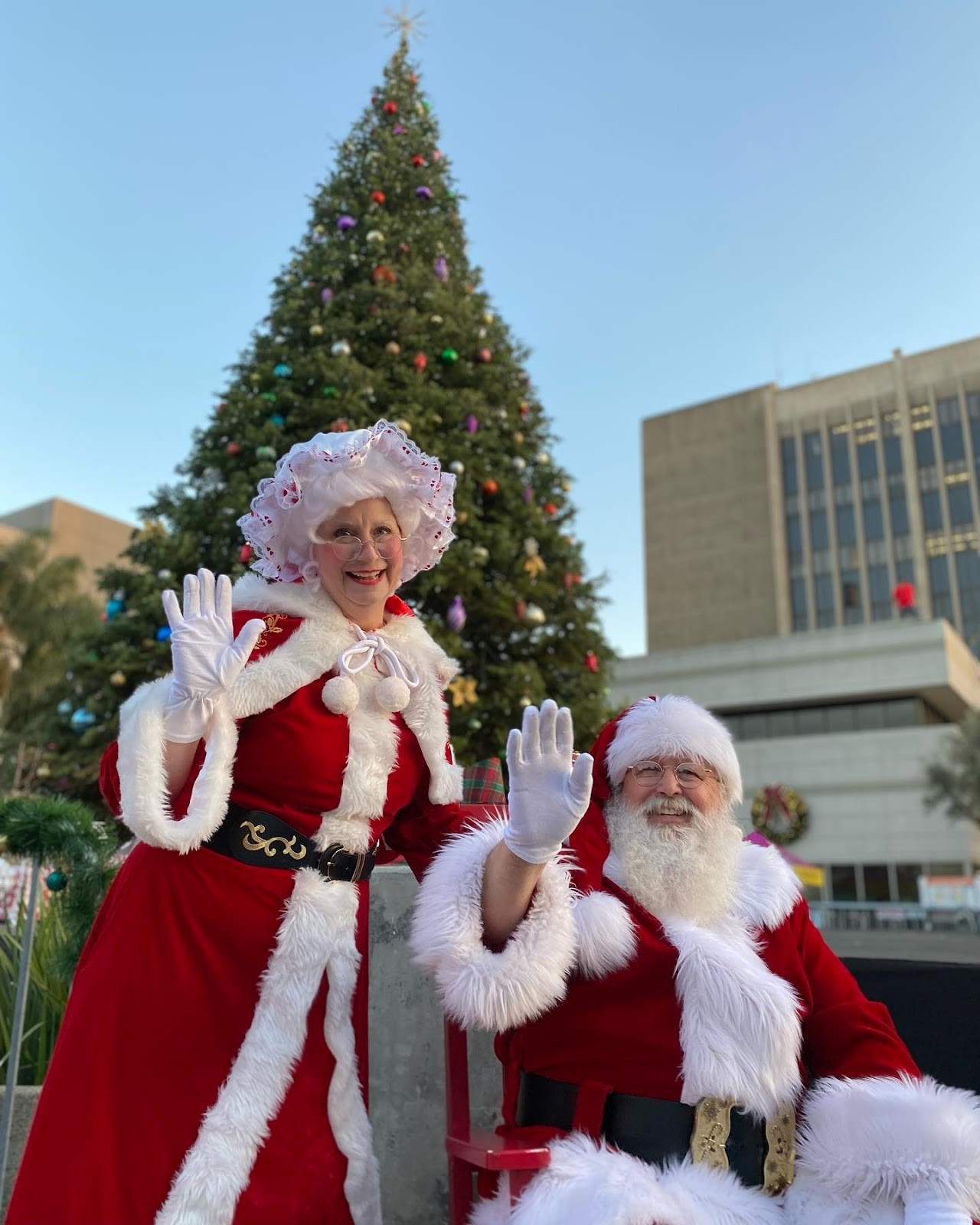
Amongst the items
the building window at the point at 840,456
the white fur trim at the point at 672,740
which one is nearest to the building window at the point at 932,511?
the building window at the point at 840,456

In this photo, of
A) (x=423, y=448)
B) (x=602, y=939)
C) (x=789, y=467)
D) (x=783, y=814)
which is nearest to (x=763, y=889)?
(x=602, y=939)

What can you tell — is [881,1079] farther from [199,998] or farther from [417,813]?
[199,998]

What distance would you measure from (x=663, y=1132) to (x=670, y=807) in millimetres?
686

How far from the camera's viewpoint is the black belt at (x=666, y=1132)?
1.90 meters

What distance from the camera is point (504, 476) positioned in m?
7.62

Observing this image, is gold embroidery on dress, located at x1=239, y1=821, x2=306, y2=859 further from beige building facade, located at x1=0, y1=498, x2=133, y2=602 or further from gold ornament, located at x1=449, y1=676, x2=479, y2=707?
beige building facade, located at x1=0, y1=498, x2=133, y2=602

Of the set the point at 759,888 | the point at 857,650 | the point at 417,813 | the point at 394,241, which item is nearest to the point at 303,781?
the point at 417,813

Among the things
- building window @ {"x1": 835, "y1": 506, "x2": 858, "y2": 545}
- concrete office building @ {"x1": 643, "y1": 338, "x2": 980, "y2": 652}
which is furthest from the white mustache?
building window @ {"x1": 835, "y1": 506, "x2": 858, "y2": 545}

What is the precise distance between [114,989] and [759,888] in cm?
145

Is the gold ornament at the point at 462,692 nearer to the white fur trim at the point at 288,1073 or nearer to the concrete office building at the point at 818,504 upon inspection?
the white fur trim at the point at 288,1073

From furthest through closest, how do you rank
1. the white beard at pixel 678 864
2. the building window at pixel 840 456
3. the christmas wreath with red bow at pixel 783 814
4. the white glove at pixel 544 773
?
the building window at pixel 840 456
the christmas wreath with red bow at pixel 783 814
the white beard at pixel 678 864
the white glove at pixel 544 773

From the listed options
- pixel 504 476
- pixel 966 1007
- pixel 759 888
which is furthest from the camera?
pixel 504 476

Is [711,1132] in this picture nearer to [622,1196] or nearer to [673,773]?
[622,1196]

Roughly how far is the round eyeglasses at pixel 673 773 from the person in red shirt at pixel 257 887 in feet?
1.50
